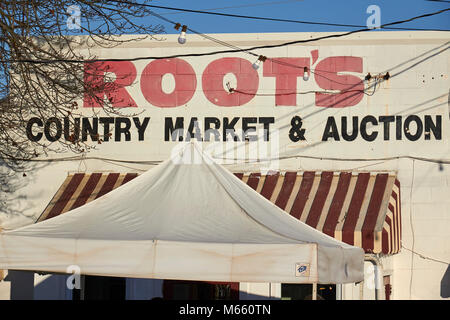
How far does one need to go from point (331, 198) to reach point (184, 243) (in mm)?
6468

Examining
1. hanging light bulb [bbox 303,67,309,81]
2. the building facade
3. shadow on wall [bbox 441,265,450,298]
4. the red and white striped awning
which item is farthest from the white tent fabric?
shadow on wall [bbox 441,265,450,298]

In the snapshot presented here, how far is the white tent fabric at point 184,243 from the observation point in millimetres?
7688

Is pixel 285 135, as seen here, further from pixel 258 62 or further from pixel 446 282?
pixel 446 282

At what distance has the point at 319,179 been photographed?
1431 centimetres

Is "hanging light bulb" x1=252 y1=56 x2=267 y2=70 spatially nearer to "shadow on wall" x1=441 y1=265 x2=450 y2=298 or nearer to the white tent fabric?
"shadow on wall" x1=441 y1=265 x2=450 y2=298

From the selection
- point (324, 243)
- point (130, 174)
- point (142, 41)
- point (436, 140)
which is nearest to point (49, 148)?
point (130, 174)

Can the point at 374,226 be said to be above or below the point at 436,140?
below

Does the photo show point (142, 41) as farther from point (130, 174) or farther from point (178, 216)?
point (178, 216)

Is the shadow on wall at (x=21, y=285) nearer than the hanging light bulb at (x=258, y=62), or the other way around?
the hanging light bulb at (x=258, y=62)

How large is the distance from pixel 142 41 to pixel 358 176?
15.8 ft

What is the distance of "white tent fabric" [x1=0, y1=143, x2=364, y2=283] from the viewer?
7688 mm

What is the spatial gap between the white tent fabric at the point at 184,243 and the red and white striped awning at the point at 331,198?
4.05 meters

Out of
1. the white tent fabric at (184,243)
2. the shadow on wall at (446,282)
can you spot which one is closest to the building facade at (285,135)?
the shadow on wall at (446,282)

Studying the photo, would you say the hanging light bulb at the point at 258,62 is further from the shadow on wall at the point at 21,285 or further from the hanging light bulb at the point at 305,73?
the shadow on wall at the point at 21,285
